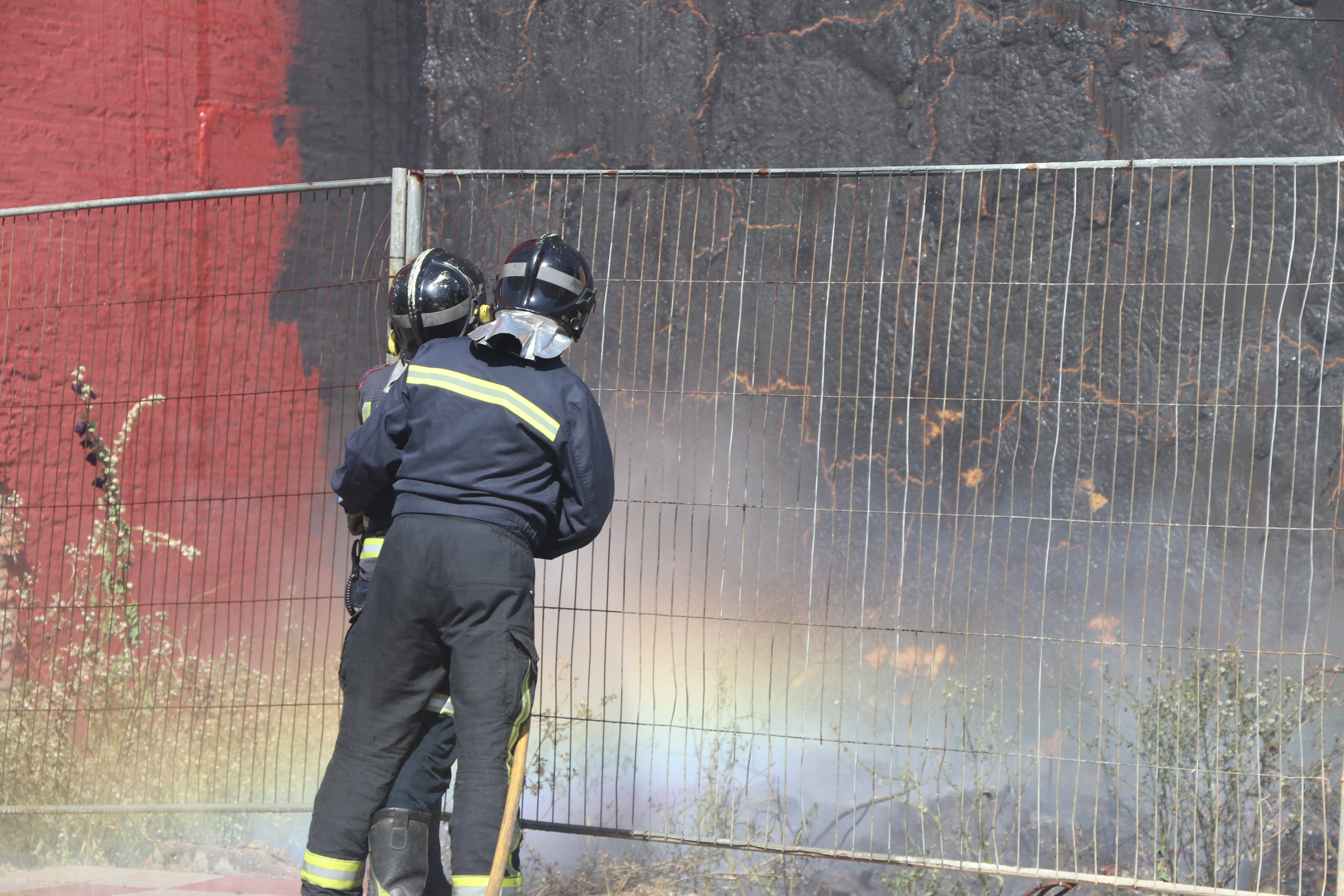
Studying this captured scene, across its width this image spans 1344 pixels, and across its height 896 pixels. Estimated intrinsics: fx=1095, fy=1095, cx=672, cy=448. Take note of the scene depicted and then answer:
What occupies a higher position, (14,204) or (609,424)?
(14,204)

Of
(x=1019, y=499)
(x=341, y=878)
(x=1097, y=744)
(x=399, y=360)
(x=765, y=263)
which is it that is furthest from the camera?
(x=765, y=263)

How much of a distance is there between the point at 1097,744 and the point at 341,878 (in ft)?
8.47

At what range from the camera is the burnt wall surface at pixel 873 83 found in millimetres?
5637

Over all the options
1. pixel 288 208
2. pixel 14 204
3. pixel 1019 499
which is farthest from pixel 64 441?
pixel 1019 499

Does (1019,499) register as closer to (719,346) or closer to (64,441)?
(719,346)

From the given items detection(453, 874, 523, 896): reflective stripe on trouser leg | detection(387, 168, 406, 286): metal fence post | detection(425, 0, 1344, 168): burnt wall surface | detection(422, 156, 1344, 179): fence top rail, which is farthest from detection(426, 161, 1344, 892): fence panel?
A: detection(453, 874, 523, 896): reflective stripe on trouser leg

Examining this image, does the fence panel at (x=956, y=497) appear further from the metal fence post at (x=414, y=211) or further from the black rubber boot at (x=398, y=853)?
the black rubber boot at (x=398, y=853)

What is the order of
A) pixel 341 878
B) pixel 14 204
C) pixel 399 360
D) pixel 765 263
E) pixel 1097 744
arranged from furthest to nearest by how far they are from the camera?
pixel 765 263
pixel 14 204
pixel 1097 744
pixel 399 360
pixel 341 878

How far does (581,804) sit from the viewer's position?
552cm

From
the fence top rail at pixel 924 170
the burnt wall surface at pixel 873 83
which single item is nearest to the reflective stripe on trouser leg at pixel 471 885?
the fence top rail at pixel 924 170

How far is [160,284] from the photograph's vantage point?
5809mm

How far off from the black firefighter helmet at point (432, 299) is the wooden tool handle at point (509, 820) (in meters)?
1.16

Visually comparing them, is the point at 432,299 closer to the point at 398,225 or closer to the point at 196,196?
the point at 398,225

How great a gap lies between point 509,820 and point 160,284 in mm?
4300
